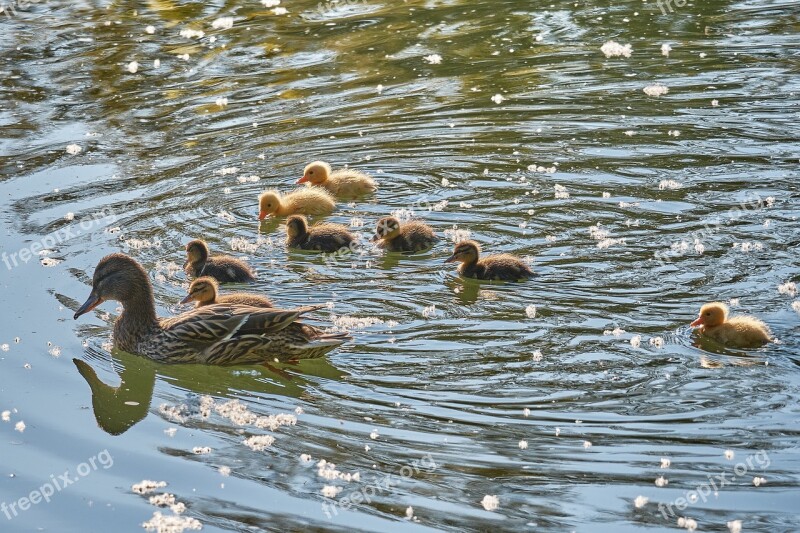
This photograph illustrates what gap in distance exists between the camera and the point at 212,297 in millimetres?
7957

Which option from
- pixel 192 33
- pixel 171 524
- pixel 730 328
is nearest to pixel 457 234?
pixel 730 328

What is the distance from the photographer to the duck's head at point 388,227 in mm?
9078

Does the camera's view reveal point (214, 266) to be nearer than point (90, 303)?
No

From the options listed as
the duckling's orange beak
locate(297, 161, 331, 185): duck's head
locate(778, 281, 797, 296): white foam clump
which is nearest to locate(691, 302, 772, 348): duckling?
locate(778, 281, 797, 296): white foam clump

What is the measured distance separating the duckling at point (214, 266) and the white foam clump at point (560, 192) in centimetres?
274

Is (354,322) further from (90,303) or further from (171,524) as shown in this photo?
(171,524)

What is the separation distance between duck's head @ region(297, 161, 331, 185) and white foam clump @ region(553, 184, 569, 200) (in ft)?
6.91

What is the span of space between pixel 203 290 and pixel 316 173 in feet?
9.85

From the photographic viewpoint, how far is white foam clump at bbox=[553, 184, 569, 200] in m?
9.85

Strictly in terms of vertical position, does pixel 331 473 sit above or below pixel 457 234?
above

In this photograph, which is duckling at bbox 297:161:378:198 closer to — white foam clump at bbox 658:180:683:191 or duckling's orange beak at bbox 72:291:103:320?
white foam clump at bbox 658:180:683:191

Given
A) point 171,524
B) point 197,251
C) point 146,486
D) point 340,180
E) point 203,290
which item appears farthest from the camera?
point 340,180

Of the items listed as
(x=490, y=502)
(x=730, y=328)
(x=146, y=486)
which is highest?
(x=146, y=486)

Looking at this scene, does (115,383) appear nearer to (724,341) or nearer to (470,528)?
(470,528)
